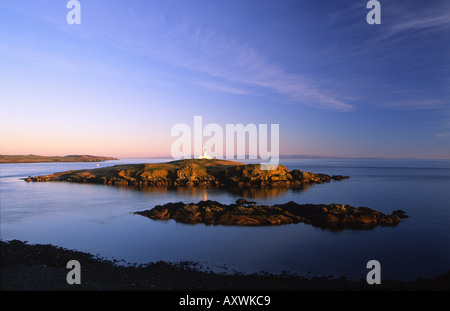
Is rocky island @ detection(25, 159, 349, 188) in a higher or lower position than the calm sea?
higher

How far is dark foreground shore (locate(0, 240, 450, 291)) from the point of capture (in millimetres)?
11734

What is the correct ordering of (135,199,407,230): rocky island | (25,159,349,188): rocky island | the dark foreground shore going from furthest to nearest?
(25,159,349,188): rocky island < (135,199,407,230): rocky island < the dark foreground shore

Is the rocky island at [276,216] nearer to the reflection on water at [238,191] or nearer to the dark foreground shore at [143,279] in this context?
the dark foreground shore at [143,279]

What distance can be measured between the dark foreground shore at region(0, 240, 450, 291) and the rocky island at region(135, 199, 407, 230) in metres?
11.1

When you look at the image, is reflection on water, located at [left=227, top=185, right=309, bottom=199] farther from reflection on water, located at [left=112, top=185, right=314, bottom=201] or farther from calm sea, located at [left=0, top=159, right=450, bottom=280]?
calm sea, located at [left=0, top=159, right=450, bottom=280]

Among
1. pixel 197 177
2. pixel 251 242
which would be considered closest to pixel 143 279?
pixel 251 242

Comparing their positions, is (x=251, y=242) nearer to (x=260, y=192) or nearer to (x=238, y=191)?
(x=260, y=192)

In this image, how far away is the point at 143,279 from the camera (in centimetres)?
1309

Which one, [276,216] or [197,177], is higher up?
[197,177]

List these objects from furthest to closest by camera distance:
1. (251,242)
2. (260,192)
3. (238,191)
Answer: (238,191)
(260,192)
(251,242)

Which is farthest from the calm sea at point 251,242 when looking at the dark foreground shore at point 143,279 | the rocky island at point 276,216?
the dark foreground shore at point 143,279

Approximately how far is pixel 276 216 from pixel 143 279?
18297 mm

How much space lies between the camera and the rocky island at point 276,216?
88.8 feet

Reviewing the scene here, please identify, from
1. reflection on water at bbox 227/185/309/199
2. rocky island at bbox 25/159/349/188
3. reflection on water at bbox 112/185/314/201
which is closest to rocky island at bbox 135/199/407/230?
reflection on water at bbox 227/185/309/199
